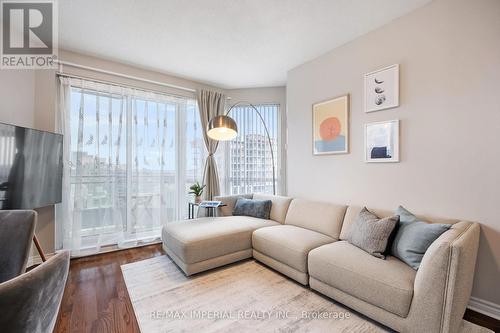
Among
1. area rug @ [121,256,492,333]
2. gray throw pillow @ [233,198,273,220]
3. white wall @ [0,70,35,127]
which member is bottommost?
area rug @ [121,256,492,333]

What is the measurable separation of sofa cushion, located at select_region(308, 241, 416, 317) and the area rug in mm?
235

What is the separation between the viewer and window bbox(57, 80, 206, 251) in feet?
9.89

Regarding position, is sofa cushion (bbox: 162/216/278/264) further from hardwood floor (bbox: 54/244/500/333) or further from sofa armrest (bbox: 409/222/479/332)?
sofa armrest (bbox: 409/222/479/332)

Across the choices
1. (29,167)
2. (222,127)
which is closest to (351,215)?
(222,127)

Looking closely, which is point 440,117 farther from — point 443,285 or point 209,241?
point 209,241

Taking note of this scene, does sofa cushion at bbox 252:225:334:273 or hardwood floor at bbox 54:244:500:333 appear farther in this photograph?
sofa cushion at bbox 252:225:334:273

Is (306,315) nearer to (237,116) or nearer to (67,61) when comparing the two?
(237,116)

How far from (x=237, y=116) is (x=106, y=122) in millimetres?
2274

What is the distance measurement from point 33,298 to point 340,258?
194cm

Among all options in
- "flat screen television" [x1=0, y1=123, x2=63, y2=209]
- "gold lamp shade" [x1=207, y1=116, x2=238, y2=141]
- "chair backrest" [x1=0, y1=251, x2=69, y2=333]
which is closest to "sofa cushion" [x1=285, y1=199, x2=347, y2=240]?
"gold lamp shade" [x1=207, y1=116, x2=238, y2=141]

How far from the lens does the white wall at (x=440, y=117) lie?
71.2 inches

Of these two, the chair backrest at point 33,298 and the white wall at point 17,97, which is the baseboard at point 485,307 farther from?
the white wall at point 17,97

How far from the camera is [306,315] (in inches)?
71.6

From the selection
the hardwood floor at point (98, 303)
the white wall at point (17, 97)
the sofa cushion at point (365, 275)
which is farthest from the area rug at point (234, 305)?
the white wall at point (17, 97)
